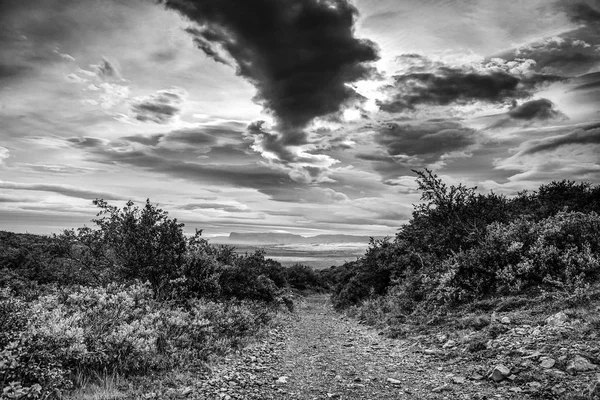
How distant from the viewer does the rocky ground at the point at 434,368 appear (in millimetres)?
6168

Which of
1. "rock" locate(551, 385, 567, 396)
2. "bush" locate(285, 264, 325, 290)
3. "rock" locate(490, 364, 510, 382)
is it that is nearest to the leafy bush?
"rock" locate(490, 364, 510, 382)

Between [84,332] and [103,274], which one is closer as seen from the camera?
[84,332]

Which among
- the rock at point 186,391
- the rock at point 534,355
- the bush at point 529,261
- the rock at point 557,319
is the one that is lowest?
the rock at point 186,391

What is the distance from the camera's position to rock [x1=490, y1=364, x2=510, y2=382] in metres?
6.64

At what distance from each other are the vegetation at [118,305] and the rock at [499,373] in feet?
21.0

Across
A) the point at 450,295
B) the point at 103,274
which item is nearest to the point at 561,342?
the point at 450,295

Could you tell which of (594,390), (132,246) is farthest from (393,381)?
(132,246)

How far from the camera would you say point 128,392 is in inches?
241

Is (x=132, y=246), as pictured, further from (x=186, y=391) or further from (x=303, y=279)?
(x=303, y=279)

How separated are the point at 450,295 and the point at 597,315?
553 centimetres

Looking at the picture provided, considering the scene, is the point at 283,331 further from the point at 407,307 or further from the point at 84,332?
the point at 84,332

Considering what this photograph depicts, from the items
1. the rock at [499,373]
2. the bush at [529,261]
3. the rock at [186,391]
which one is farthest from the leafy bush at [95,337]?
the bush at [529,261]

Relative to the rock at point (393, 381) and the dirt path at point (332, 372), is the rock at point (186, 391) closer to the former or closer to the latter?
the dirt path at point (332, 372)

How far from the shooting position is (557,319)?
8.21m
